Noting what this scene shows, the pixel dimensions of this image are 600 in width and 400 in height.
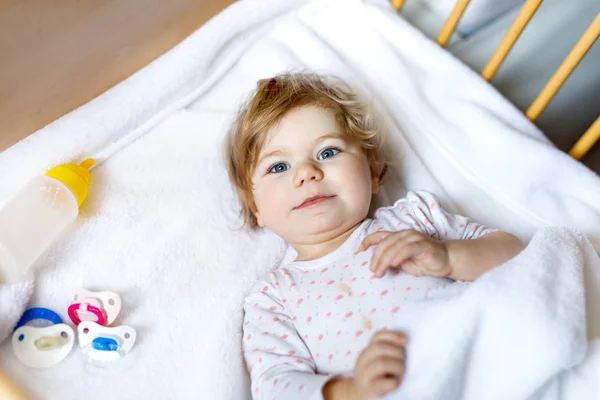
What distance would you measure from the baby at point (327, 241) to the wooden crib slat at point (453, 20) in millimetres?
233

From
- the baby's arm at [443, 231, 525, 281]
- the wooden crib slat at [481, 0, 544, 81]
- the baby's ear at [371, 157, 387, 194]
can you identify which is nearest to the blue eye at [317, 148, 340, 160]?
the baby's ear at [371, 157, 387, 194]

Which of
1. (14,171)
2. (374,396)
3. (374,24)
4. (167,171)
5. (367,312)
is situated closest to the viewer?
(374,396)

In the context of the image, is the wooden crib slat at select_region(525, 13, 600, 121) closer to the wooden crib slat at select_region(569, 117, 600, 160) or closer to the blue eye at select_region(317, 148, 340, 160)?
the wooden crib slat at select_region(569, 117, 600, 160)

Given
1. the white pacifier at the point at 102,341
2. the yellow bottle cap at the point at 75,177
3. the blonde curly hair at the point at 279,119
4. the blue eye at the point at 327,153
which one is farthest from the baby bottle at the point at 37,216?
the blue eye at the point at 327,153

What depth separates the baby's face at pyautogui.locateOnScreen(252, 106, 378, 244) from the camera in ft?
2.75

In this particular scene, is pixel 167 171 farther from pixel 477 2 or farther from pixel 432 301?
pixel 477 2

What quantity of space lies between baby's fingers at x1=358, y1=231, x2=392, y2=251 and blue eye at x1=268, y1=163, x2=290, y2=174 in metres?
0.17

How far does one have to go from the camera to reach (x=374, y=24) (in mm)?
1131

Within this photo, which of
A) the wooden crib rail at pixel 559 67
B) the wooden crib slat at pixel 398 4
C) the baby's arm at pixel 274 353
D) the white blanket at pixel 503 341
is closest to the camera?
the white blanket at pixel 503 341

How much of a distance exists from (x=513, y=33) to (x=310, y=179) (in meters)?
0.43

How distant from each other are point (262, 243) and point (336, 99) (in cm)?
27

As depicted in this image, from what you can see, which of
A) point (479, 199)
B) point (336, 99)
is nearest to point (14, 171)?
point (336, 99)

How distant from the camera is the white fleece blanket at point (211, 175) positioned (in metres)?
0.84

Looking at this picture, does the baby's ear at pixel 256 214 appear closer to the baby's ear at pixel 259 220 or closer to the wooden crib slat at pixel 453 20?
the baby's ear at pixel 259 220
